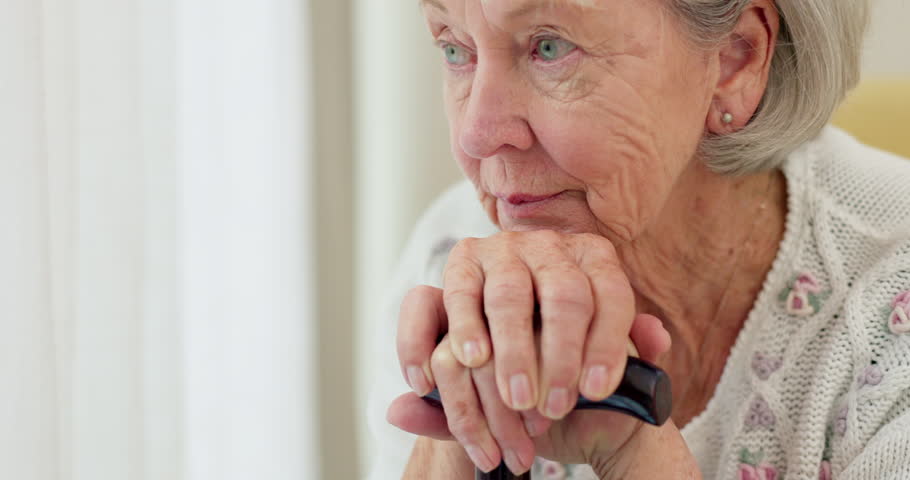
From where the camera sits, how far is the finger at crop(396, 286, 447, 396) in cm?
90

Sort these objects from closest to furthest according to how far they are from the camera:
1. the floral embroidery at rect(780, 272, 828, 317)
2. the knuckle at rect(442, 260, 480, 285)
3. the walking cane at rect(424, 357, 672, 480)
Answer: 1. the walking cane at rect(424, 357, 672, 480)
2. the knuckle at rect(442, 260, 480, 285)
3. the floral embroidery at rect(780, 272, 828, 317)

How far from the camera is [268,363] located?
6.24 feet

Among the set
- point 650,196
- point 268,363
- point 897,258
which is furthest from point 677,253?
point 268,363

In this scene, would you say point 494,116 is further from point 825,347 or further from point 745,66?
point 825,347

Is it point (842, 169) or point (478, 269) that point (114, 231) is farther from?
point (842, 169)

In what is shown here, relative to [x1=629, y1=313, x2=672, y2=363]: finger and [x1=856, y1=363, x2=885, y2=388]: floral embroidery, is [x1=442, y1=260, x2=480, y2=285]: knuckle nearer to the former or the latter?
[x1=629, y1=313, x2=672, y2=363]: finger

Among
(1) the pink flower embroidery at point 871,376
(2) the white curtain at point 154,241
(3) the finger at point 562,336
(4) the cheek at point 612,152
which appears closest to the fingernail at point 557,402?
(3) the finger at point 562,336

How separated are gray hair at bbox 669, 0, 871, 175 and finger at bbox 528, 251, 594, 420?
45 cm

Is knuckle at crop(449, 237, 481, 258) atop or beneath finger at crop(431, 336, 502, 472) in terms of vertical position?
atop

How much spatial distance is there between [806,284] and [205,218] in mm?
936

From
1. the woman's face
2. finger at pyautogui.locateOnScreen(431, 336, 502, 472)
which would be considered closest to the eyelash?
the woman's face

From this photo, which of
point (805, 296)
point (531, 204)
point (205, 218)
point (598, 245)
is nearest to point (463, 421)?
point (598, 245)

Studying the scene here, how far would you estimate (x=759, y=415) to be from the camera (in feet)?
4.24

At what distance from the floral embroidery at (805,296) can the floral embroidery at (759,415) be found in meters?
0.12
